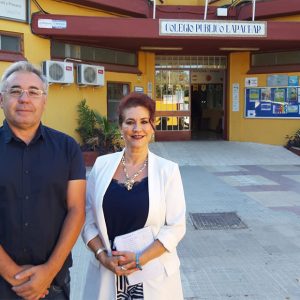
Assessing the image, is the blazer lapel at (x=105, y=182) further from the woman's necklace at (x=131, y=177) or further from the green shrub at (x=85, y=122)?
the green shrub at (x=85, y=122)

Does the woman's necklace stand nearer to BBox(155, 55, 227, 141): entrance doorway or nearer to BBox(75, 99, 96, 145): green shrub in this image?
BBox(75, 99, 96, 145): green shrub

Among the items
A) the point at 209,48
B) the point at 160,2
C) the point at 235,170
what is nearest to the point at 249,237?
the point at 235,170

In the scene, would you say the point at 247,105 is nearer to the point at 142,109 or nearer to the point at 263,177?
the point at 263,177

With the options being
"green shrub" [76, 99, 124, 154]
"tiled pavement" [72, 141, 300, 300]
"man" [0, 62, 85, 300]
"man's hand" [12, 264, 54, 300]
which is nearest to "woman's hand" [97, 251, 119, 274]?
"man" [0, 62, 85, 300]

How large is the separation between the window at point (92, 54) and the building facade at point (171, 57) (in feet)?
0.09

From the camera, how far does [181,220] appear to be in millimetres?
2467

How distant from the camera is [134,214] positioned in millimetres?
2393

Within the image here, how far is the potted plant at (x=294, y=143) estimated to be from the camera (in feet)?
41.6

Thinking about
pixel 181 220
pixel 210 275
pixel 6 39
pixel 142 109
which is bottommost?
pixel 210 275

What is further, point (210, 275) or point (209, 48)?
point (209, 48)

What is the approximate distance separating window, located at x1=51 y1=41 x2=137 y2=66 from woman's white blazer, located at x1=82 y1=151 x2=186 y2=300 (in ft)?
30.2

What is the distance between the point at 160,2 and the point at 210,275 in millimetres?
11678

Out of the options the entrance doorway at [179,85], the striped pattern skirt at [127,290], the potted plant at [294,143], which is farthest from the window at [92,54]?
the striped pattern skirt at [127,290]

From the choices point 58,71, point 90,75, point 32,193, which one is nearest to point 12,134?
point 32,193
